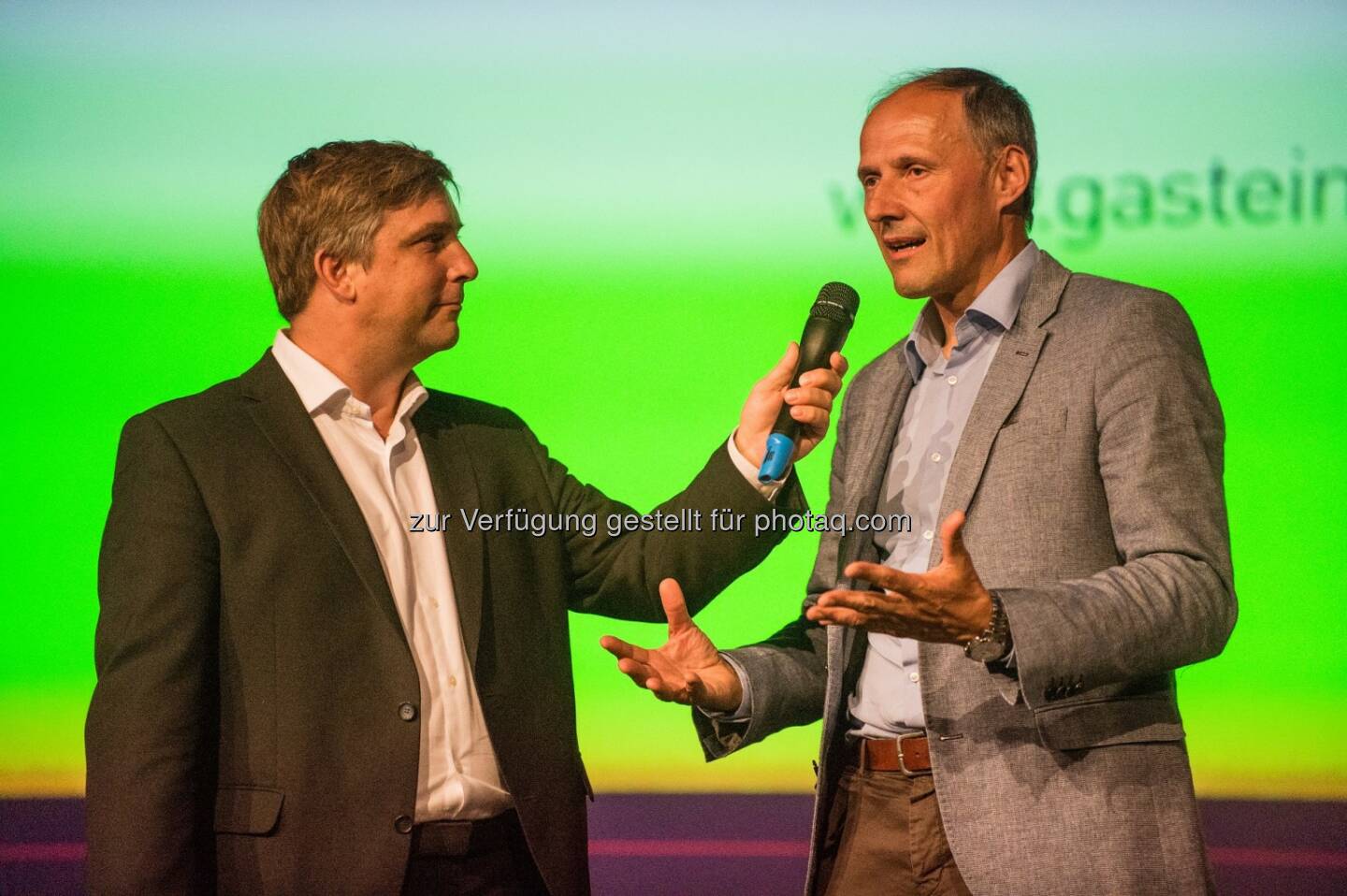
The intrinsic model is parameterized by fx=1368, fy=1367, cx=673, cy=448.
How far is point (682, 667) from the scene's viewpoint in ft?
7.22

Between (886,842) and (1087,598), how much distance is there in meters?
0.56

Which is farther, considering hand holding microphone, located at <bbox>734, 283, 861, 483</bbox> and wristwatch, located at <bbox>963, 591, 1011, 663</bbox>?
hand holding microphone, located at <bbox>734, 283, 861, 483</bbox>

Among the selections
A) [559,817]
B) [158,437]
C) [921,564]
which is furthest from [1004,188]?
[158,437]

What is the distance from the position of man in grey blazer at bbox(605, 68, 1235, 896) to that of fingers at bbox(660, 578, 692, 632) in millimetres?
11

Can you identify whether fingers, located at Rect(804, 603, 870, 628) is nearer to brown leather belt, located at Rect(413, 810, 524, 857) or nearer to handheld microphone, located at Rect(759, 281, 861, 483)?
handheld microphone, located at Rect(759, 281, 861, 483)

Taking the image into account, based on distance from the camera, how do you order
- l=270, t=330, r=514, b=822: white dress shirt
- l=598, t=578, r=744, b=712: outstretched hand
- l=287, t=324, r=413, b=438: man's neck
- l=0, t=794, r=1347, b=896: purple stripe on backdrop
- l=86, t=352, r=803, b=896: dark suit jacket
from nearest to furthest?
1. l=86, t=352, r=803, b=896: dark suit jacket
2. l=270, t=330, r=514, b=822: white dress shirt
3. l=598, t=578, r=744, b=712: outstretched hand
4. l=287, t=324, r=413, b=438: man's neck
5. l=0, t=794, r=1347, b=896: purple stripe on backdrop

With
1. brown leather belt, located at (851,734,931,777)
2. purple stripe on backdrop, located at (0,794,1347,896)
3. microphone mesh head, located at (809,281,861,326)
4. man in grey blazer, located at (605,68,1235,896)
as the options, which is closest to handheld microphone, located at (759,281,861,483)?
microphone mesh head, located at (809,281,861,326)

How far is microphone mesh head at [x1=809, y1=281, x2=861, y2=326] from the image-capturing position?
2227 millimetres

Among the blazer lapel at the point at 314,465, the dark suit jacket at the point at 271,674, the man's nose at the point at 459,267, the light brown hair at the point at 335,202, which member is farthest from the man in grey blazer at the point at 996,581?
the light brown hair at the point at 335,202

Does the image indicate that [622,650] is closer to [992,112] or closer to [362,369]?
[362,369]

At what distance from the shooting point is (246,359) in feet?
11.1

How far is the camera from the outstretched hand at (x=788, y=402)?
83.0 inches

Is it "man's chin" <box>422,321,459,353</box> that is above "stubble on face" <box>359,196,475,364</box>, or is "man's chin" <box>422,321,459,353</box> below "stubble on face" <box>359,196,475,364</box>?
below

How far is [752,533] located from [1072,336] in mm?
577
